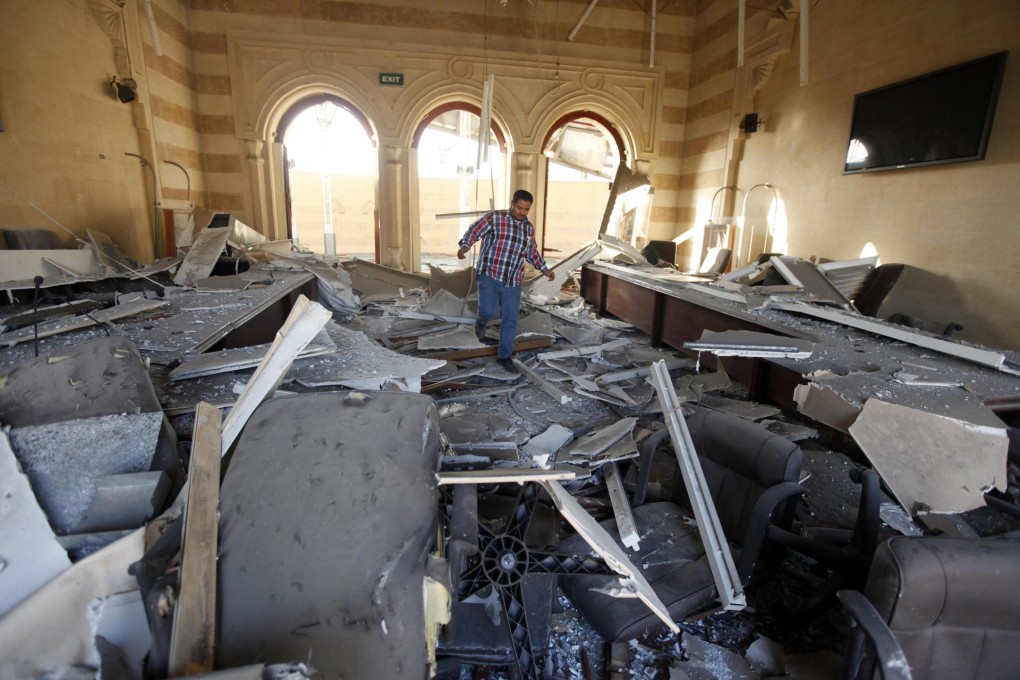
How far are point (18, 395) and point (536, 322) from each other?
4.39 meters

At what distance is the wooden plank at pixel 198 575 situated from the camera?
3.04 ft

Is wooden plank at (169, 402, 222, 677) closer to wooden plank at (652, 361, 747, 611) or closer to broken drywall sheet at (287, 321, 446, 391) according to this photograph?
broken drywall sheet at (287, 321, 446, 391)

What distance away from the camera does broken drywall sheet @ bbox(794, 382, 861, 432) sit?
2.00 m

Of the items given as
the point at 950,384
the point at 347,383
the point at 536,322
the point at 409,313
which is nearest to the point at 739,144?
the point at 536,322

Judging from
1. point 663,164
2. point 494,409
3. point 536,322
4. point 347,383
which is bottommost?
point 494,409

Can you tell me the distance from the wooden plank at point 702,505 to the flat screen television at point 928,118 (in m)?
4.68

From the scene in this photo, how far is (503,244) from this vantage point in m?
4.52

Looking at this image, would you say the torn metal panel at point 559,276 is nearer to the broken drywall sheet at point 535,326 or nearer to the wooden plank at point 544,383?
the broken drywall sheet at point 535,326

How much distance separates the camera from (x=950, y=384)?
2277 mm

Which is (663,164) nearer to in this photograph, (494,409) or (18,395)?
(494,409)

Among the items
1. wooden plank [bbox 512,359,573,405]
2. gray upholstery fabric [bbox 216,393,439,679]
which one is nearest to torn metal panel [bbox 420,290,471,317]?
wooden plank [bbox 512,359,573,405]

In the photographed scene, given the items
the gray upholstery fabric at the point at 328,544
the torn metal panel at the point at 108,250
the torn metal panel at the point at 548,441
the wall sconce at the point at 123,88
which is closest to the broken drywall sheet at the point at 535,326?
the torn metal panel at the point at 548,441

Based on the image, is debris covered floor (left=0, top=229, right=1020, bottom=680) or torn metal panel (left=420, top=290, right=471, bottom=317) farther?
torn metal panel (left=420, top=290, right=471, bottom=317)

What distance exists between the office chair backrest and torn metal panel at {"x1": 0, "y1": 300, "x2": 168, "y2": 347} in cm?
313
